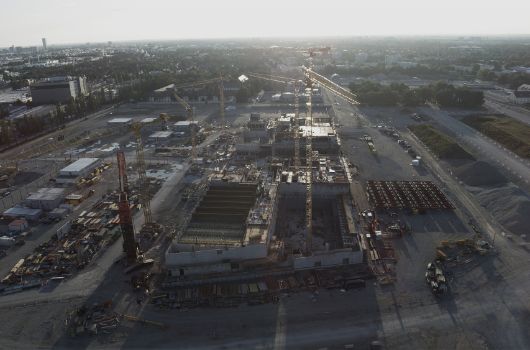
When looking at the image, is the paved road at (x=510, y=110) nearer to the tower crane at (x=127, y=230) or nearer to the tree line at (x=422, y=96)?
the tree line at (x=422, y=96)

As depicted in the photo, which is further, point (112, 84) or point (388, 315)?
point (112, 84)

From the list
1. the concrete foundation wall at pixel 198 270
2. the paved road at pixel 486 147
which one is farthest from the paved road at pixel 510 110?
the concrete foundation wall at pixel 198 270

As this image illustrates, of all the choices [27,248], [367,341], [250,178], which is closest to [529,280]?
[367,341]

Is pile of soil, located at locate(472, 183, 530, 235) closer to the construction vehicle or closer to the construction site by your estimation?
the construction site

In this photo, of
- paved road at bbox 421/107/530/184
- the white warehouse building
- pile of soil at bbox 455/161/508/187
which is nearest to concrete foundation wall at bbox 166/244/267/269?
the white warehouse building

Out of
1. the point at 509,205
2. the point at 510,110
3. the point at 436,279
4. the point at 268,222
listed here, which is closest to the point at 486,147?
the point at 509,205

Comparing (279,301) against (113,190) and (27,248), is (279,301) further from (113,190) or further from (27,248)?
(113,190)
